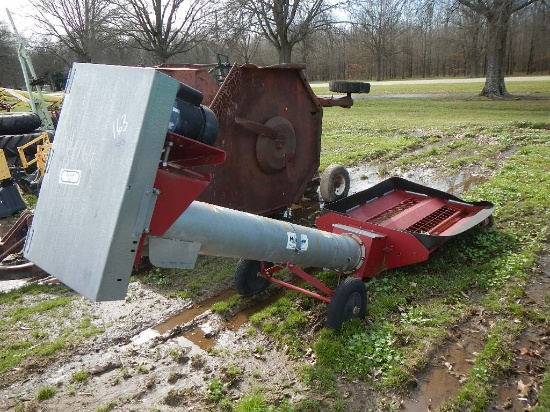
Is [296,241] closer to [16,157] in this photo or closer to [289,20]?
[16,157]

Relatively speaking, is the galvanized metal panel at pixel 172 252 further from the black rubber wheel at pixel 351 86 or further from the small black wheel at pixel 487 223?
the black rubber wheel at pixel 351 86

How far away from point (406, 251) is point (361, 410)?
Answer: 1.93 metres

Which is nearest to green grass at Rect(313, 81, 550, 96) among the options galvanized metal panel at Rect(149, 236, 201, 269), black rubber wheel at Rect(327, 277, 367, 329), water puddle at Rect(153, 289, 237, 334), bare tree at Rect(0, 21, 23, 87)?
water puddle at Rect(153, 289, 237, 334)

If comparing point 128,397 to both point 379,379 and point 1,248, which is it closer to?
point 379,379

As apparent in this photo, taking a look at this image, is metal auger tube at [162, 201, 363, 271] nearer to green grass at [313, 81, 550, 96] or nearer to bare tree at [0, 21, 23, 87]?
green grass at [313, 81, 550, 96]

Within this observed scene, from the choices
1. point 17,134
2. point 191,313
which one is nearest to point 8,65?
point 17,134

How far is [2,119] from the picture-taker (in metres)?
10.6

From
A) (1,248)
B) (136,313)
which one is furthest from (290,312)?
(1,248)

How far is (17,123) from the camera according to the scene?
10719mm

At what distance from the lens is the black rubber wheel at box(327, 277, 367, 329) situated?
396 centimetres

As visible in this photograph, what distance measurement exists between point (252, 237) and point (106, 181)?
45.9 inches

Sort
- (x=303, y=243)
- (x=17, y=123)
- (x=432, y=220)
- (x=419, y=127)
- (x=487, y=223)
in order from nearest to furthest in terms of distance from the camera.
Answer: (x=303, y=243) < (x=432, y=220) < (x=487, y=223) < (x=17, y=123) < (x=419, y=127)

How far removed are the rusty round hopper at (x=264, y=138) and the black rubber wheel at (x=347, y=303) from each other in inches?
94.8

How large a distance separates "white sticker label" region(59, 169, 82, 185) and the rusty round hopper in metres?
3.38
